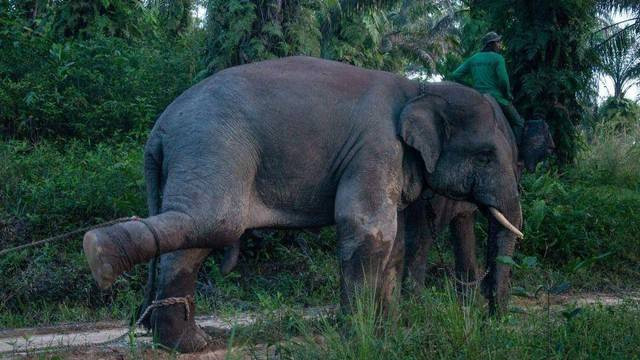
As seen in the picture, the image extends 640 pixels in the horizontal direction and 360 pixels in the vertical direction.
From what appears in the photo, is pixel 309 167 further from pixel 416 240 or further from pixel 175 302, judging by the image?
pixel 416 240

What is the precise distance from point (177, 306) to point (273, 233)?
12.7ft

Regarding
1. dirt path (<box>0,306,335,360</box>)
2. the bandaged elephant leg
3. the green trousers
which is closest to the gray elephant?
the green trousers

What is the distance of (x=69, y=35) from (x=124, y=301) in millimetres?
7886

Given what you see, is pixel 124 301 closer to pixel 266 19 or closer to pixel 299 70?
pixel 299 70

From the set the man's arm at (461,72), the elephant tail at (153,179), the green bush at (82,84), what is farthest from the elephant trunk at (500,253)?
the green bush at (82,84)

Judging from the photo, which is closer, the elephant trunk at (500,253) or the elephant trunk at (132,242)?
the elephant trunk at (132,242)

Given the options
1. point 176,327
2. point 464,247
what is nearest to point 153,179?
point 176,327

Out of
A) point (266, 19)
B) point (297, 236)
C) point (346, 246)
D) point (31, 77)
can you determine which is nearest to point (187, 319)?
point (346, 246)

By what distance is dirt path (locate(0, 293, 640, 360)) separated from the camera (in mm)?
5328

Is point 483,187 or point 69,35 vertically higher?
point 69,35

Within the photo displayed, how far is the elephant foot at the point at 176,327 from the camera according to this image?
5.64m

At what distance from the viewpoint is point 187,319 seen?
18.7ft

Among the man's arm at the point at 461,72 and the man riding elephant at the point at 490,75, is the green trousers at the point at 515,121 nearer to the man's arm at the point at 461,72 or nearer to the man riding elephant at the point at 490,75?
the man riding elephant at the point at 490,75

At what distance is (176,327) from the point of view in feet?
18.5
